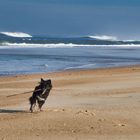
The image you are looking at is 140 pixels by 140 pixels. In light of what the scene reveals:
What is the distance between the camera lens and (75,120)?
11.1 meters

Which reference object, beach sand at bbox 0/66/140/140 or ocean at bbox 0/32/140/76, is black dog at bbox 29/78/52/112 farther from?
ocean at bbox 0/32/140/76

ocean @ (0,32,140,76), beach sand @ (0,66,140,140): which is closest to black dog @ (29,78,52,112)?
beach sand @ (0,66,140,140)

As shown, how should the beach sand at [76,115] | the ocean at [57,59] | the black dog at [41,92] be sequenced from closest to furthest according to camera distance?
the beach sand at [76,115] < the black dog at [41,92] < the ocean at [57,59]

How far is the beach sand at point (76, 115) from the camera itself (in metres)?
10.1

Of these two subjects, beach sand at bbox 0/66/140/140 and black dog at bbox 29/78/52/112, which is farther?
black dog at bbox 29/78/52/112

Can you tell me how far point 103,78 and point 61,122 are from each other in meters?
11.6

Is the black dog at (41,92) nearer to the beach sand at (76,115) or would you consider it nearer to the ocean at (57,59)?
the beach sand at (76,115)

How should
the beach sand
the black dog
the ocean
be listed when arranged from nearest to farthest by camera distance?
the beach sand < the black dog < the ocean

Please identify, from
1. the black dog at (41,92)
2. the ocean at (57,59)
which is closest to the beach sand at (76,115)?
the black dog at (41,92)

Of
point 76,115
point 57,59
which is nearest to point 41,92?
point 76,115

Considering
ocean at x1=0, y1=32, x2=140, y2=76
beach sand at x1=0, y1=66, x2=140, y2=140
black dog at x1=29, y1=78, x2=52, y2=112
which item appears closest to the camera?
beach sand at x1=0, y1=66, x2=140, y2=140

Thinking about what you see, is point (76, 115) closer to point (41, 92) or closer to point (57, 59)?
point (41, 92)

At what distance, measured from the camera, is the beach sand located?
1014 cm

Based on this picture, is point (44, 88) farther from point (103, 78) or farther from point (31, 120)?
point (103, 78)
